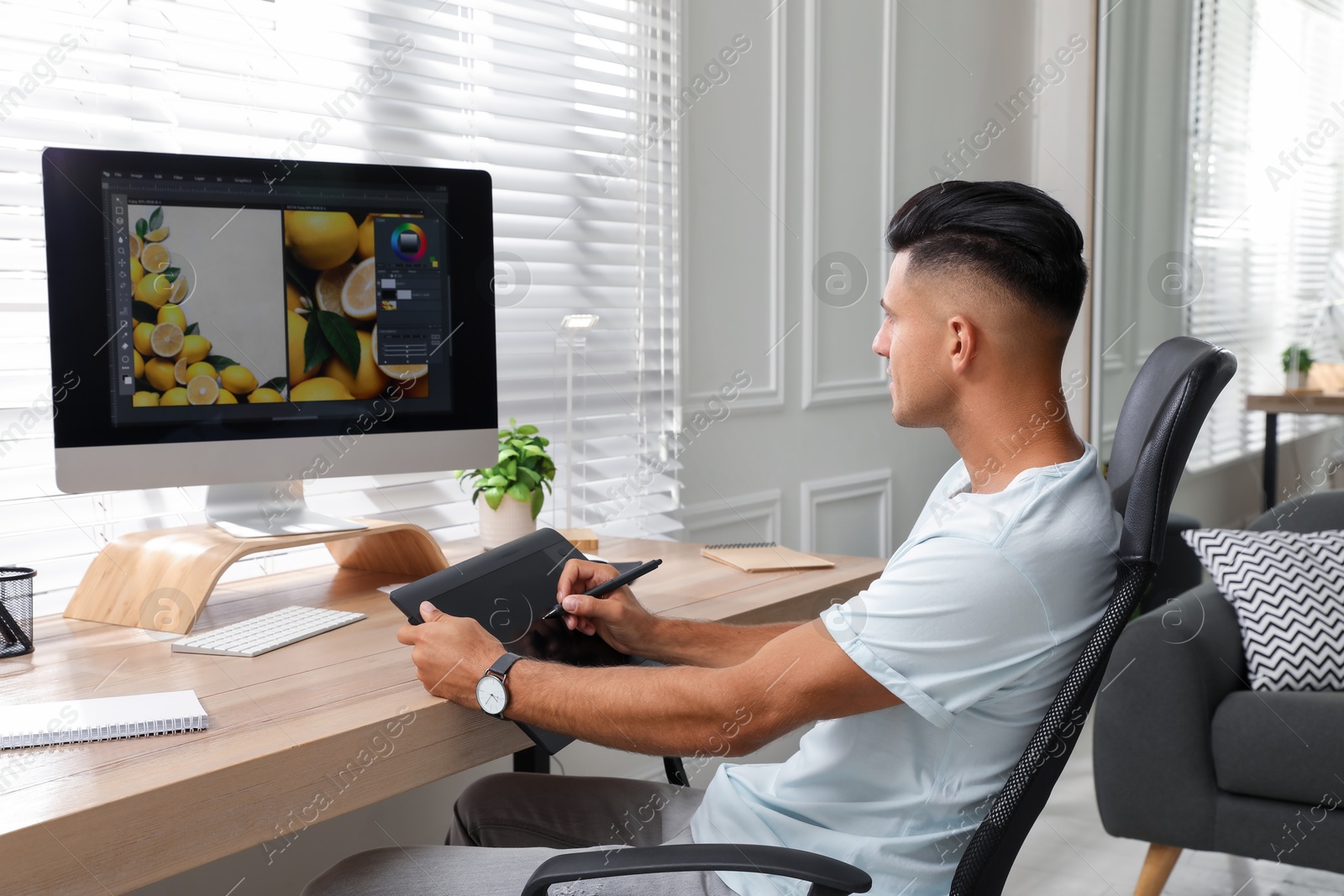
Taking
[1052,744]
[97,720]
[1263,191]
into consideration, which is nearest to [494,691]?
[97,720]

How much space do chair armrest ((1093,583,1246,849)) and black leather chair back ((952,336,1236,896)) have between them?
1.17 metres

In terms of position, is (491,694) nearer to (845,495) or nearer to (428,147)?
(428,147)

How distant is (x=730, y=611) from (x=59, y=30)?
1314mm

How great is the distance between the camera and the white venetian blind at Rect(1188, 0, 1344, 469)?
3.34m

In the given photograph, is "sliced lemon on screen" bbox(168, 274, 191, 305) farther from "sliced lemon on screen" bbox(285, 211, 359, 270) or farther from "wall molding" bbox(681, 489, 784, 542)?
"wall molding" bbox(681, 489, 784, 542)

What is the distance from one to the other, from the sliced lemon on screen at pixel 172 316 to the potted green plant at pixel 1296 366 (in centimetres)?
312

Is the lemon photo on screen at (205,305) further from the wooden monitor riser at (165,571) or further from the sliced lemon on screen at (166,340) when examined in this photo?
the wooden monitor riser at (165,571)

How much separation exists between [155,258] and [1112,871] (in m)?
2.23

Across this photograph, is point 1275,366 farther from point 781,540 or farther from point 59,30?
point 59,30

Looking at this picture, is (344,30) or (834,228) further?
(834,228)

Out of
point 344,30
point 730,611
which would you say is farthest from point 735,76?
point 730,611

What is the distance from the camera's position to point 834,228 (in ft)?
10.6

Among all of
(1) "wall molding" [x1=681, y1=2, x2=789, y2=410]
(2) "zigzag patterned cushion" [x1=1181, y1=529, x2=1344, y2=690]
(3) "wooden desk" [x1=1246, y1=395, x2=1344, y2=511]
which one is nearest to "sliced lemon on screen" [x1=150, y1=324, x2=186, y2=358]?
(1) "wall molding" [x1=681, y1=2, x2=789, y2=410]

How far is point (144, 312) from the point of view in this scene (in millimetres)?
1518
